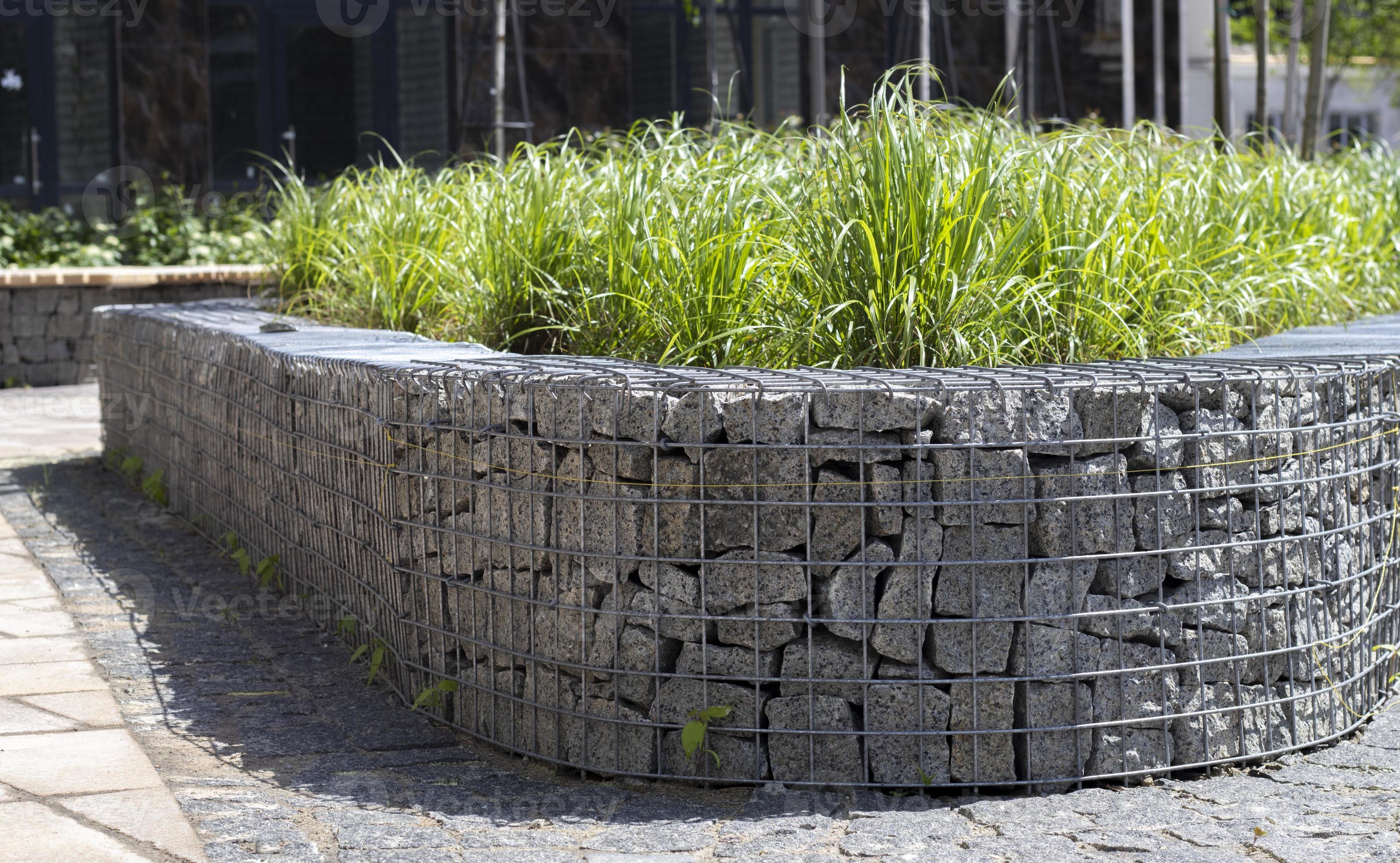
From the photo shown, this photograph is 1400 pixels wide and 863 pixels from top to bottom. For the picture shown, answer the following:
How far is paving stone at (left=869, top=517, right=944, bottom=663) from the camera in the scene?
3.19 metres

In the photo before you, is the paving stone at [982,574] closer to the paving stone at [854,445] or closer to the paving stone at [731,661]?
the paving stone at [854,445]

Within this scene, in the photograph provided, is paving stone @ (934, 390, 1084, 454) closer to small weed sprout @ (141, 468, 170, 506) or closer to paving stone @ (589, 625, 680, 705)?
paving stone @ (589, 625, 680, 705)


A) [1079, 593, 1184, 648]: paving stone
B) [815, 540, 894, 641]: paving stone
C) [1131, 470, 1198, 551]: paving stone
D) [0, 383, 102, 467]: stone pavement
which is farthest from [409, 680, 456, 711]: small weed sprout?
[0, 383, 102, 467]: stone pavement

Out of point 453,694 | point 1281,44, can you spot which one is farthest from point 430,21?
point 1281,44

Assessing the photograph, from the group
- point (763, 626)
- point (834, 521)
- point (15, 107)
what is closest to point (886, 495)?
point (834, 521)

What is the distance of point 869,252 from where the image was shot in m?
4.04

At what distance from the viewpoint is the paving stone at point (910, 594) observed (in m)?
3.19

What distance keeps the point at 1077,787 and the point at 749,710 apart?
749mm

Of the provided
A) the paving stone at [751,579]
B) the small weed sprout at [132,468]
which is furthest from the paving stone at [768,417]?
the small weed sprout at [132,468]

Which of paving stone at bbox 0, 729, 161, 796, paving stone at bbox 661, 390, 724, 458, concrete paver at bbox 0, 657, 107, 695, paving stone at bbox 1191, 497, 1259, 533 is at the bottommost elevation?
paving stone at bbox 0, 729, 161, 796

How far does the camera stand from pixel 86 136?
15.1 m

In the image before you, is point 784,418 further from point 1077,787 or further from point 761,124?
point 761,124

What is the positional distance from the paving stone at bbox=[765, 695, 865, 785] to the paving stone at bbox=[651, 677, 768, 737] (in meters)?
0.04

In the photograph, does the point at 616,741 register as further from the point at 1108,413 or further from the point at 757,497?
the point at 1108,413
